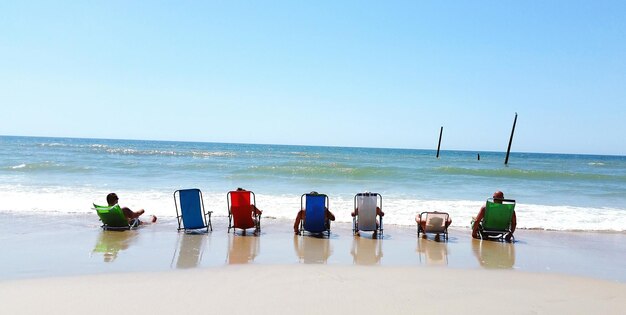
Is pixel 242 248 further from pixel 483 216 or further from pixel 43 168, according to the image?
pixel 43 168

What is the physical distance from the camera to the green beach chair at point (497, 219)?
836cm

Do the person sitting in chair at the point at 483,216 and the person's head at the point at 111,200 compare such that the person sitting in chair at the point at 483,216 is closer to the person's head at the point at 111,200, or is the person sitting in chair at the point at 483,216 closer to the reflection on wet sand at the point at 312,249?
the reflection on wet sand at the point at 312,249

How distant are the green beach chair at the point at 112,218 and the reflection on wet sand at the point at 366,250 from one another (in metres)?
4.05

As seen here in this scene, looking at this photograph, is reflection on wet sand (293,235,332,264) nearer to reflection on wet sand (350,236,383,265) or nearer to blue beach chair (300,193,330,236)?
blue beach chair (300,193,330,236)

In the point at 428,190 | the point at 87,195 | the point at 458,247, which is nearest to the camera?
the point at 458,247

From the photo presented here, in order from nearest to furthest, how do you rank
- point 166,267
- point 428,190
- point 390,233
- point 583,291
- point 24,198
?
1. point 583,291
2. point 166,267
3. point 390,233
4. point 24,198
5. point 428,190

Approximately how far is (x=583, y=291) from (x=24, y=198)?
40.7ft

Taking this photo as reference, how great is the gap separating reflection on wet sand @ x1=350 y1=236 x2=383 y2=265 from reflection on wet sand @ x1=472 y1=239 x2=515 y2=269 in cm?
141

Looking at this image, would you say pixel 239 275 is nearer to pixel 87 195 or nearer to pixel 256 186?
pixel 87 195

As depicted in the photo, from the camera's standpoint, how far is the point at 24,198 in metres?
12.3

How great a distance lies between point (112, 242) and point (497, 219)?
20.8ft

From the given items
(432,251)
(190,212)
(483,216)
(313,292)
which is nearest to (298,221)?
(190,212)

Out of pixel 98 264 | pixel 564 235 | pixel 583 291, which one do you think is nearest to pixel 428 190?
pixel 564 235

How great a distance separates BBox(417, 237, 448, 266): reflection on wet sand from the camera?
6.64 meters
